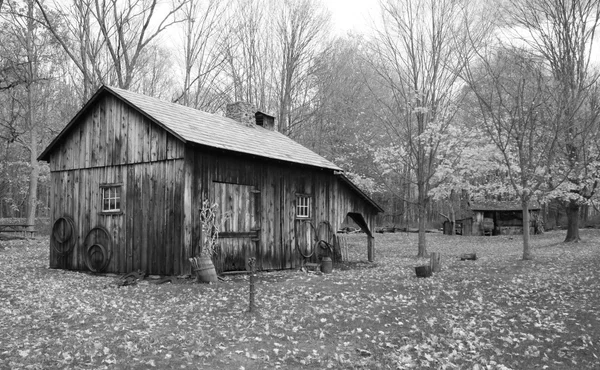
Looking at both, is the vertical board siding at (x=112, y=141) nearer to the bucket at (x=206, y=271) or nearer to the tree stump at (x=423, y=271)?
the bucket at (x=206, y=271)

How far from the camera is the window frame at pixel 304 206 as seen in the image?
16639 millimetres

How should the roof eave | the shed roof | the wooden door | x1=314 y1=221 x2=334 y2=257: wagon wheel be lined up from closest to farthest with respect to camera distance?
the wooden door < x1=314 y1=221 x2=334 y2=257: wagon wheel < the roof eave < the shed roof

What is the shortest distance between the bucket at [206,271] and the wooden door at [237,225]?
3.73 ft

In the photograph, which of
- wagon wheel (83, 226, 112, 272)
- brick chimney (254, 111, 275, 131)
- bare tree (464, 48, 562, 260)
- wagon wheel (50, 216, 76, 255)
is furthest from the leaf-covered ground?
brick chimney (254, 111, 275, 131)

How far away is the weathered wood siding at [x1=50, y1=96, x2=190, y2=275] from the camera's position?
42.5 feet

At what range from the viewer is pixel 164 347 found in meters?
6.74

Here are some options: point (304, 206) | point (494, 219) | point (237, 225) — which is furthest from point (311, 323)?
point (494, 219)

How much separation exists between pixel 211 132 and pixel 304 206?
14.5 feet

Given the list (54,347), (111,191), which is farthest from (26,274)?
(54,347)

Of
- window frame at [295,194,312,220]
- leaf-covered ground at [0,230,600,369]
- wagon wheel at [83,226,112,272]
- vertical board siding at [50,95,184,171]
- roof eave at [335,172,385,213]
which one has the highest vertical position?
vertical board siding at [50,95,184,171]

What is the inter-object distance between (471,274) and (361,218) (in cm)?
610

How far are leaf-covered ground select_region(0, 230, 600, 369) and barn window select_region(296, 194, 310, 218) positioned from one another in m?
3.73

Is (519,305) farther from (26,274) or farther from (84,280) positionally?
(26,274)

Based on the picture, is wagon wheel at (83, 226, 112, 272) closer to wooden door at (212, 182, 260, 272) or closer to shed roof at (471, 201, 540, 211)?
wooden door at (212, 182, 260, 272)
